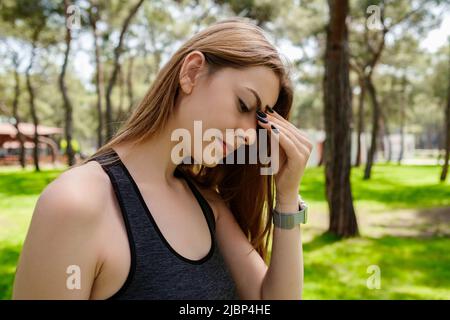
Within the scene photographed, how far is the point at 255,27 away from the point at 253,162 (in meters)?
0.54

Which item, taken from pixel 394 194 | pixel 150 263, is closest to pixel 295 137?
pixel 150 263

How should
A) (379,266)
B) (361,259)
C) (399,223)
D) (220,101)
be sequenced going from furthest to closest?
(399,223)
(361,259)
(379,266)
(220,101)

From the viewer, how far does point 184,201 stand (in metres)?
1.54

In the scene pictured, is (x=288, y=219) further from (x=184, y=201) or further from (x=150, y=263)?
(x=150, y=263)

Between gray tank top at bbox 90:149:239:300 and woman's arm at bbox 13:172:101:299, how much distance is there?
0.12 meters

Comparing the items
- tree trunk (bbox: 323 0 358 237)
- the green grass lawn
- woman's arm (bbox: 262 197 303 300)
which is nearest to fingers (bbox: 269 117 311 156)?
woman's arm (bbox: 262 197 303 300)

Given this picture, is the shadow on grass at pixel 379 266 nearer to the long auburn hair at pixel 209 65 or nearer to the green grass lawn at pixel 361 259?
the green grass lawn at pixel 361 259

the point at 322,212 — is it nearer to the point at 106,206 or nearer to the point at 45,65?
the point at 106,206

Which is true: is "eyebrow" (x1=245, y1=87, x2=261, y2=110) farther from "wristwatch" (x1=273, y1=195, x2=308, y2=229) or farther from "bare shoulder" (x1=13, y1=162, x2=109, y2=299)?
"bare shoulder" (x1=13, y1=162, x2=109, y2=299)

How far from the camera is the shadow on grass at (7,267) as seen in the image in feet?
15.8

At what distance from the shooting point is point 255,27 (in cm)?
157

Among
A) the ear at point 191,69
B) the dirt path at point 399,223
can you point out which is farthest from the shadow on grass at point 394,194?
the ear at point 191,69

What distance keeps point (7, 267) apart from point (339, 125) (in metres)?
5.40
